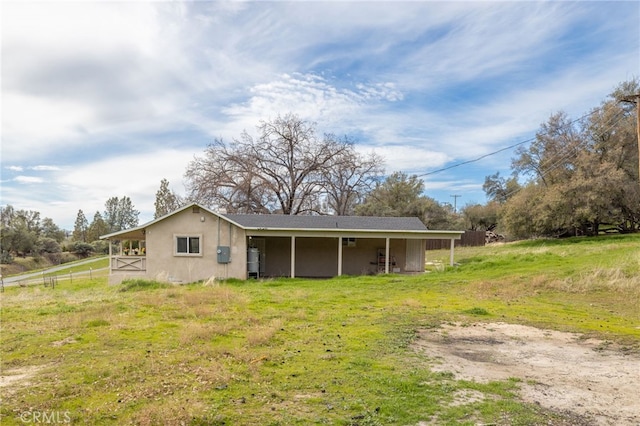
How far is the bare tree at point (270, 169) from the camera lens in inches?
1246

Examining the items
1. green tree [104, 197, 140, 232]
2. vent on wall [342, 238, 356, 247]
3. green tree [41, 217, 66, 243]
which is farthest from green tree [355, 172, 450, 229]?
green tree [104, 197, 140, 232]

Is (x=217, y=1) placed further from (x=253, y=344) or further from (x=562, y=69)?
(x=562, y=69)

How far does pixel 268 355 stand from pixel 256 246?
593 inches

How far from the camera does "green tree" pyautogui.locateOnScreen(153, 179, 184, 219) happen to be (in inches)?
1625

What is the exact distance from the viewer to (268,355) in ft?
18.1

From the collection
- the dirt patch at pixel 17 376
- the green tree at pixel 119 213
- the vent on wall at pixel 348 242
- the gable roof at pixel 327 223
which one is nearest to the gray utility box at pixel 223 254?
the gable roof at pixel 327 223

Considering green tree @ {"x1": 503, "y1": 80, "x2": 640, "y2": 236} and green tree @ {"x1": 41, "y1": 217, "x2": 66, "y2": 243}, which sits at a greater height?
green tree @ {"x1": 503, "y1": 80, "x2": 640, "y2": 236}

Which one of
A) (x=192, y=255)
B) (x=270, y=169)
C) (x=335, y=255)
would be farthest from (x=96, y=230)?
(x=335, y=255)

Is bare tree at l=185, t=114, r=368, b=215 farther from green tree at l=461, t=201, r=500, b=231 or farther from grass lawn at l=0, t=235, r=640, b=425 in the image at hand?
grass lawn at l=0, t=235, r=640, b=425

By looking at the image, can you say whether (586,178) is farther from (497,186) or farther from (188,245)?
(497,186)

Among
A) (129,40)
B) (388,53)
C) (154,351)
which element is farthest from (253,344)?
(388,53)

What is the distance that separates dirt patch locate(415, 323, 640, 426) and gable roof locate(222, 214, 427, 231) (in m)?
11.7

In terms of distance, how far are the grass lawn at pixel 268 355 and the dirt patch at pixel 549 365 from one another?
0.37 m

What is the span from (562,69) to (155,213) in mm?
37989
